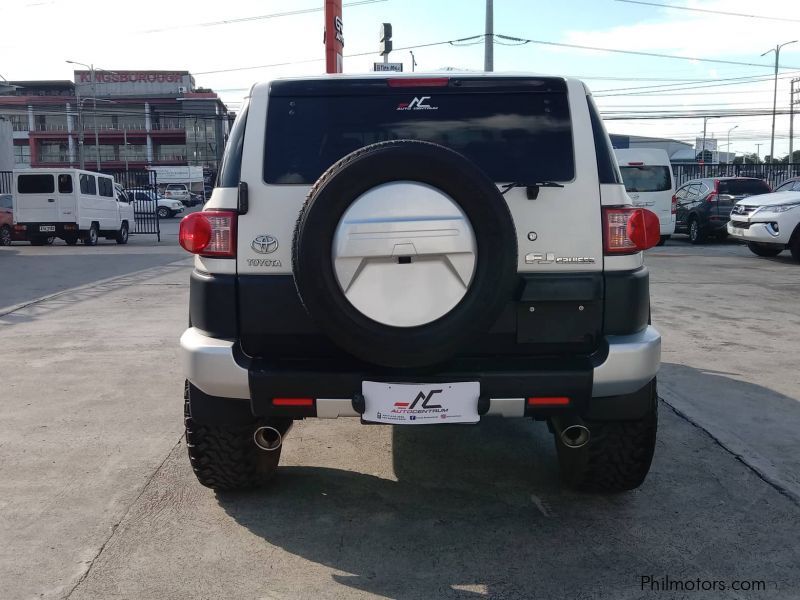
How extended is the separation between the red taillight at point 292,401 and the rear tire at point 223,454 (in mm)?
382

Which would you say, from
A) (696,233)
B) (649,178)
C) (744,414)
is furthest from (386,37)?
(744,414)

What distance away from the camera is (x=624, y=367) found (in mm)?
3111

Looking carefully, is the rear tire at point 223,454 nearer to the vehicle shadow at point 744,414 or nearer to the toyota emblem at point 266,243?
the toyota emblem at point 266,243

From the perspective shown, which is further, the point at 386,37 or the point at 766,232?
the point at 386,37

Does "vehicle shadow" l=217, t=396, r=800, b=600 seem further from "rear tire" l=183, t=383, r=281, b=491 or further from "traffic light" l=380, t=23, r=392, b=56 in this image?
"traffic light" l=380, t=23, r=392, b=56

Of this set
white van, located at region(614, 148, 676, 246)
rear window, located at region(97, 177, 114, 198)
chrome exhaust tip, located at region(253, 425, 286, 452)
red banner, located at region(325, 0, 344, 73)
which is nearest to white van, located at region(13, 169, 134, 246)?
rear window, located at region(97, 177, 114, 198)

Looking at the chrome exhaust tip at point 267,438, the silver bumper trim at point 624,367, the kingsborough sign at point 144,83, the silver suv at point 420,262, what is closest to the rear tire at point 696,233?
the silver suv at point 420,262

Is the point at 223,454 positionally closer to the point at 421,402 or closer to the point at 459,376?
the point at 421,402

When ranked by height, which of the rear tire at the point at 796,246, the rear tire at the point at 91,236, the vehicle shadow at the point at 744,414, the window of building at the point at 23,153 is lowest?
the vehicle shadow at the point at 744,414

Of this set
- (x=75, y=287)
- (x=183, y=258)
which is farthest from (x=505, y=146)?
(x=183, y=258)

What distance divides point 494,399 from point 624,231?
2.89 feet

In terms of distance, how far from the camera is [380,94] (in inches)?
129

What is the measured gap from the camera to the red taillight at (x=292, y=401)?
308 cm

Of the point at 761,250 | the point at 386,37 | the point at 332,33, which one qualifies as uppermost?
the point at 386,37
